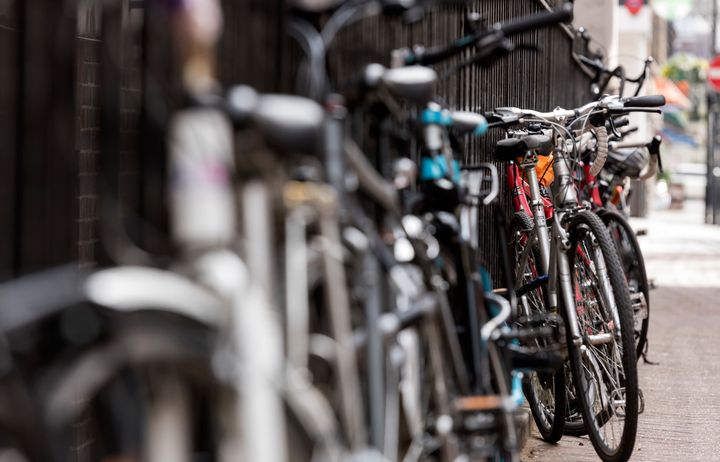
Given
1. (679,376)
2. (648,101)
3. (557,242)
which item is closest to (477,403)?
(557,242)

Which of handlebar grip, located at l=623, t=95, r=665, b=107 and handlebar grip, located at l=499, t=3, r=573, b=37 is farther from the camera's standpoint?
handlebar grip, located at l=623, t=95, r=665, b=107

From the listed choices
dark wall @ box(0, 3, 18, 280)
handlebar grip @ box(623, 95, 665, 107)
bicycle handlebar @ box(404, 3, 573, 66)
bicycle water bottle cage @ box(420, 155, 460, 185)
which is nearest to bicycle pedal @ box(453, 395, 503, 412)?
bicycle water bottle cage @ box(420, 155, 460, 185)

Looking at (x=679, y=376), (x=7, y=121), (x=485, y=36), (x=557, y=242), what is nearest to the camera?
(x=7, y=121)

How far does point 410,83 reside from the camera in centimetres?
269

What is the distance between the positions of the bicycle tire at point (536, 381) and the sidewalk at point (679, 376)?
97mm

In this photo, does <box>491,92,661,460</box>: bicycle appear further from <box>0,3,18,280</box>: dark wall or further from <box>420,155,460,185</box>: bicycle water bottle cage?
<box>0,3,18,280</box>: dark wall

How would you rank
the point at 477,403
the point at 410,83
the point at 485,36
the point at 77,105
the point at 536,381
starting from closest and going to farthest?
the point at 77,105 < the point at 410,83 < the point at 477,403 < the point at 485,36 < the point at 536,381

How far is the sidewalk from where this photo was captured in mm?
5262

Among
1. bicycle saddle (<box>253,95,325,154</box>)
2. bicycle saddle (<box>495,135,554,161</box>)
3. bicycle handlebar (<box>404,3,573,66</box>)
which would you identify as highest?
bicycle handlebar (<box>404,3,573,66</box>)

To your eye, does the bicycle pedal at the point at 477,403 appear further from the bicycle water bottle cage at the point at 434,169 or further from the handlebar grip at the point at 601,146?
the handlebar grip at the point at 601,146

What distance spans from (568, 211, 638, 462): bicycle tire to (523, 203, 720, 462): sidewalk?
353mm

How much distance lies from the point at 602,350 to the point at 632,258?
194 centimetres

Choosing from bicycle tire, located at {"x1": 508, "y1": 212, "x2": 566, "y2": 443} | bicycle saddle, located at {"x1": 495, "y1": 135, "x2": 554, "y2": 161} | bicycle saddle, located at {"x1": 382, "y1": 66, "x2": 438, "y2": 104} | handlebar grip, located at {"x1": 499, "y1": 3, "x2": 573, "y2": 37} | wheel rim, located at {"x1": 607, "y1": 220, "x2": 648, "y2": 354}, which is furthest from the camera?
wheel rim, located at {"x1": 607, "y1": 220, "x2": 648, "y2": 354}

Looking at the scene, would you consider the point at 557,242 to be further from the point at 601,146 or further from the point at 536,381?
the point at 601,146
